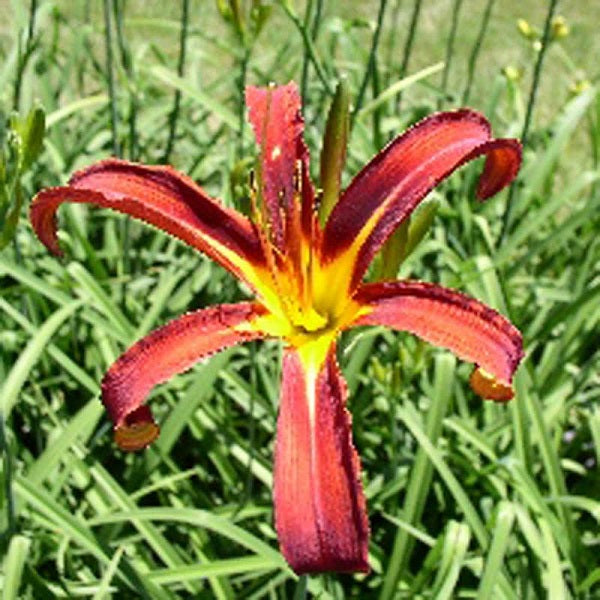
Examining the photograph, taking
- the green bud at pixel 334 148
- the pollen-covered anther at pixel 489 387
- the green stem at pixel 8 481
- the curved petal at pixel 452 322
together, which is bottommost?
the green stem at pixel 8 481

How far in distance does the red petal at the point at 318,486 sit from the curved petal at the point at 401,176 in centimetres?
27

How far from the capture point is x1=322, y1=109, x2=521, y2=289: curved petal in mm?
1765

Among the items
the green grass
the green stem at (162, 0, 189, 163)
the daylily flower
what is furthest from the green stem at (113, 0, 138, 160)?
the daylily flower

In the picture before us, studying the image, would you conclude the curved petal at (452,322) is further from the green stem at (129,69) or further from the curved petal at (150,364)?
the green stem at (129,69)

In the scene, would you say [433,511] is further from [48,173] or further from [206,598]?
[48,173]

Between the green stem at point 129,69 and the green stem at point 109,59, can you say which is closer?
the green stem at point 109,59

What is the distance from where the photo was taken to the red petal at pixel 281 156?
71.6 inches

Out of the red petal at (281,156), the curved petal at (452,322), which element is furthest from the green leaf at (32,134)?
the curved petal at (452,322)

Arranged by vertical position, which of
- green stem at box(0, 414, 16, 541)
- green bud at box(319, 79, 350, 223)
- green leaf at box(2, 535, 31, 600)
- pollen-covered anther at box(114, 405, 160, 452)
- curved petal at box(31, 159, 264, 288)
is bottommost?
green leaf at box(2, 535, 31, 600)

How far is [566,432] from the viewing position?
3.27 metres

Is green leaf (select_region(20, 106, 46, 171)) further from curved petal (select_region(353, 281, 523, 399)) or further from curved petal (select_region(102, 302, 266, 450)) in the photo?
curved petal (select_region(353, 281, 523, 399))

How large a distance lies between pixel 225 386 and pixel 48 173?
38.8 inches

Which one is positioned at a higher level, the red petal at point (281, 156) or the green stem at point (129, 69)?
the green stem at point (129, 69)

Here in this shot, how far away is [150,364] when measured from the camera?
63.9 inches
